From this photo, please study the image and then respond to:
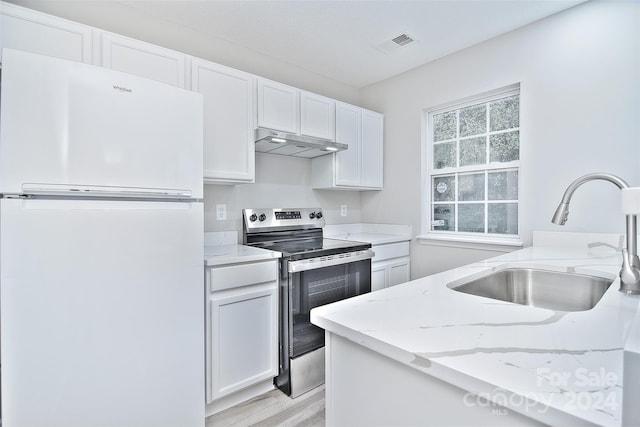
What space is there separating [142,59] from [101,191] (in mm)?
989

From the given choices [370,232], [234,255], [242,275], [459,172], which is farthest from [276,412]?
[459,172]

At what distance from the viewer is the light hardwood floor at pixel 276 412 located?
5.86 ft

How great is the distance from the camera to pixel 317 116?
2760 mm

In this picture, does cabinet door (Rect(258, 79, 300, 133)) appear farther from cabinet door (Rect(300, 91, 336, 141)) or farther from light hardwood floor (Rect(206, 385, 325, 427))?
light hardwood floor (Rect(206, 385, 325, 427))

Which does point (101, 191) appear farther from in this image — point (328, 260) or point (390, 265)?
point (390, 265)

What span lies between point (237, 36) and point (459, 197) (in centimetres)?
232

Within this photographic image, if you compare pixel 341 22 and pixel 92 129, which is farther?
pixel 341 22

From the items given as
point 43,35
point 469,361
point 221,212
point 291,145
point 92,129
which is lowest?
point 469,361

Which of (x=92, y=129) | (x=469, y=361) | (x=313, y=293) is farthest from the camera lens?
(x=313, y=293)

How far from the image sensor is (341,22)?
7.49 feet

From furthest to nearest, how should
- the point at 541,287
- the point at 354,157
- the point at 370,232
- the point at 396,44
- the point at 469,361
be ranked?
the point at 370,232
the point at 354,157
the point at 396,44
the point at 541,287
the point at 469,361

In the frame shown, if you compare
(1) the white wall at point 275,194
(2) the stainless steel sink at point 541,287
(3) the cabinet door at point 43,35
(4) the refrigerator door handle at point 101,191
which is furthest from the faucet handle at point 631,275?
(3) the cabinet door at point 43,35

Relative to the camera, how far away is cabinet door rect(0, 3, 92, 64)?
1.51m

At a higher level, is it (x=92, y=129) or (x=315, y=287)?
(x=92, y=129)
